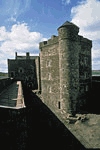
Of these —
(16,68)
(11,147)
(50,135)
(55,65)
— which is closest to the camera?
(11,147)

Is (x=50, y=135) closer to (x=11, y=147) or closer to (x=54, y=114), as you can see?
(x=54, y=114)

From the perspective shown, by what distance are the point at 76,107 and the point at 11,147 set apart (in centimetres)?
1536

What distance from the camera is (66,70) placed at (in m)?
21.5

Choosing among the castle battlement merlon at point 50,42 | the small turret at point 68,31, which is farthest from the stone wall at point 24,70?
the small turret at point 68,31

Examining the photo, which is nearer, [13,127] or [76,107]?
[13,127]

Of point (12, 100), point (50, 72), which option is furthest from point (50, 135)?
point (50, 72)

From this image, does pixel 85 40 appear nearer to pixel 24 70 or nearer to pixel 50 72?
pixel 50 72

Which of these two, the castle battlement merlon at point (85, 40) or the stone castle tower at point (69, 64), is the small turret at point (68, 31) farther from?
the castle battlement merlon at point (85, 40)

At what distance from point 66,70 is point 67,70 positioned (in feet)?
0.49

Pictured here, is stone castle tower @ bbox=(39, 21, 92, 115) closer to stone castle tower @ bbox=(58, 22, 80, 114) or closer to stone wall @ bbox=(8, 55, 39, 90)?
stone castle tower @ bbox=(58, 22, 80, 114)

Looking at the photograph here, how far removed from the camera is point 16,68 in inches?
1692

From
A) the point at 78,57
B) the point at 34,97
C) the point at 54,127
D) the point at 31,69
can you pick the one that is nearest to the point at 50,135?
the point at 54,127

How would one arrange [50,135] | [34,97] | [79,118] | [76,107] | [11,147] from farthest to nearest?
[34,97]
[76,107]
[79,118]
[50,135]
[11,147]

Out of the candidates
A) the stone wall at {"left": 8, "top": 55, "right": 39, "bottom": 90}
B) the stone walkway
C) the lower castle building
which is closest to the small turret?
the lower castle building
